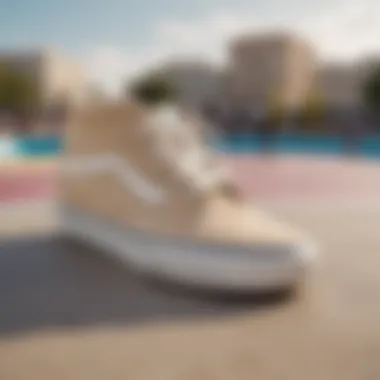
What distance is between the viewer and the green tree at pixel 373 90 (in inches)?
536

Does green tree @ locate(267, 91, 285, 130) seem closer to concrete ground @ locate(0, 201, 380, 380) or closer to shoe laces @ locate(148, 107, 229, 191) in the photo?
shoe laces @ locate(148, 107, 229, 191)

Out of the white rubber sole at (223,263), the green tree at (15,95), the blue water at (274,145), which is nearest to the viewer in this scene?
the white rubber sole at (223,263)

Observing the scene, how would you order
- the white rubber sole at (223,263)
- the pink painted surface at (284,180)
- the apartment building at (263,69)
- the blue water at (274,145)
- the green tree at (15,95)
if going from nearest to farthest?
the white rubber sole at (223,263)
the pink painted surface at (284,180)
the blue water at (274,145)
the green tree at (15,95)
the apartment building at (263,69)

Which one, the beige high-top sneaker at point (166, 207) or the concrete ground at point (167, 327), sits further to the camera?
the beige high-top sneaker at point (166, 207)

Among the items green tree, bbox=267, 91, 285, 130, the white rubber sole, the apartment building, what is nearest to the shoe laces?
the white rubber sole

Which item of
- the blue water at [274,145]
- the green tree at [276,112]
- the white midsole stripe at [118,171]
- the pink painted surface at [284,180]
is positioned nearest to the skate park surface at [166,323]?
the white midsole stripe at [118,171]

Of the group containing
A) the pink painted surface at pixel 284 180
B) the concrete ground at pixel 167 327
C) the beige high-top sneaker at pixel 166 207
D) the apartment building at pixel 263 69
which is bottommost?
the concrete ground at pixel 167 327

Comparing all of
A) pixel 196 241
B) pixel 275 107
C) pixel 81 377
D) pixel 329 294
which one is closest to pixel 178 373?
pixel 81 377

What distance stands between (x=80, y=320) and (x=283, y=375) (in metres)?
0.51

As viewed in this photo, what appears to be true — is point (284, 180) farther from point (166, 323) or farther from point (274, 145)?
point (274, 145)

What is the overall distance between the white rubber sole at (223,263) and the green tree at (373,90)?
1304 centimetres

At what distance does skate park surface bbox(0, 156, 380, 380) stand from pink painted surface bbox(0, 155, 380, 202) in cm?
133

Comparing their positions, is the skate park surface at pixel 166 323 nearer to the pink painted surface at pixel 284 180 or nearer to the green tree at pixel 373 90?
the pink painted surface at pixel 284 180

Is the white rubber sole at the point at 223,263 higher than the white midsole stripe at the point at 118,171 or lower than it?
lower
